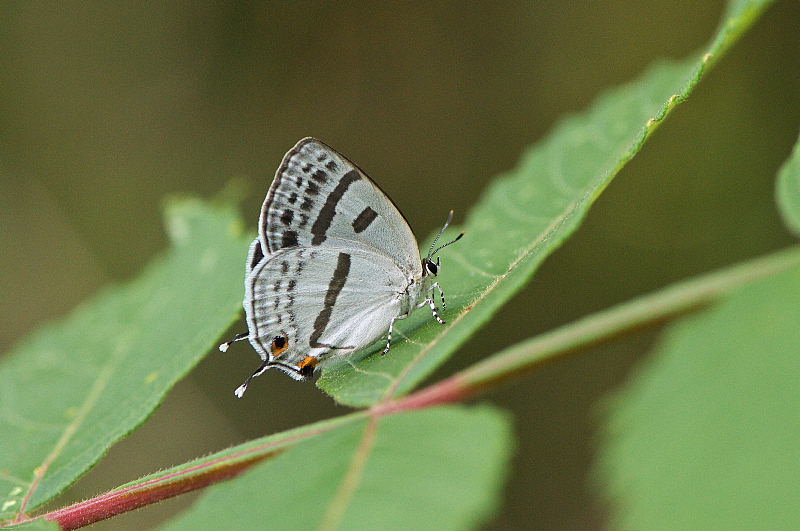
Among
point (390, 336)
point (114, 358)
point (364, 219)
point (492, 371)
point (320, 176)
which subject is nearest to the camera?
point (492, 371)

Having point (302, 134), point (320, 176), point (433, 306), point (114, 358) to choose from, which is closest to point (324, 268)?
point (320, 176)

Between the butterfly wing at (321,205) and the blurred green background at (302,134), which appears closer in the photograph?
the butterfly wing at (321,205)

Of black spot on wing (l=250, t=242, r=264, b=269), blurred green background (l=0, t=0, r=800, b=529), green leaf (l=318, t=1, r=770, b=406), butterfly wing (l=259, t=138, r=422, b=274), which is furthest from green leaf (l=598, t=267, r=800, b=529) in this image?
blurred green background (l=0, t=0, r=800, b=529)

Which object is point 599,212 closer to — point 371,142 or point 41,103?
point 371,142

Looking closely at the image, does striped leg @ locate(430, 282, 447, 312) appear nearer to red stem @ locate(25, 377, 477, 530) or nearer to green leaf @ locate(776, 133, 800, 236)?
red stem @ locate(25, 377, 477, 530)

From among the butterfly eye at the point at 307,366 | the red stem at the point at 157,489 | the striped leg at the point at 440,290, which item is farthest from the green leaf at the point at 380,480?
the butterfly eye at the point at 307,366

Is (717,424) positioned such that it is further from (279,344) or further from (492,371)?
(279,344)

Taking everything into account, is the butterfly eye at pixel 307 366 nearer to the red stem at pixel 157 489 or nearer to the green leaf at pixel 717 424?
the red stem at pixel 157 489
